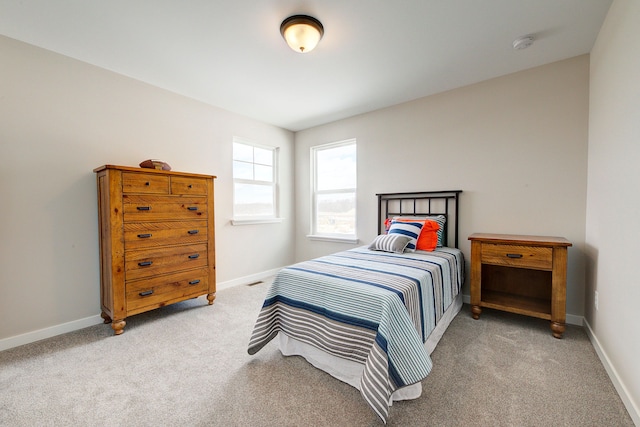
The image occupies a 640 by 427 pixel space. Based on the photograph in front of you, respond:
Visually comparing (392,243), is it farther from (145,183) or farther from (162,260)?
(145,183)

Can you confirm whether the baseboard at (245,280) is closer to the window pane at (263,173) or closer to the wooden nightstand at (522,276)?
the window pane at (263,173)

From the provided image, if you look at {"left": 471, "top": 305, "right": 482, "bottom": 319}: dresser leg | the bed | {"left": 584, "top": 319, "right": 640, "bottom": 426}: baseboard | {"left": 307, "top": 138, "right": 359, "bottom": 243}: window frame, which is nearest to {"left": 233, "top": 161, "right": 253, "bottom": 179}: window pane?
{"left": 307, "top": 138, "right": 359, "bottom": 243}: window frame

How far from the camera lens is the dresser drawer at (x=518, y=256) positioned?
2.13 meters

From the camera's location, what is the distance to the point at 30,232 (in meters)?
2.14

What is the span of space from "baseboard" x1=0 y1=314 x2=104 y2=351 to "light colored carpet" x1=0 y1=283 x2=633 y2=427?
0.25 ft

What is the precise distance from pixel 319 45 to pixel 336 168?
82.5 inches

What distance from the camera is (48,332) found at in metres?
2.20

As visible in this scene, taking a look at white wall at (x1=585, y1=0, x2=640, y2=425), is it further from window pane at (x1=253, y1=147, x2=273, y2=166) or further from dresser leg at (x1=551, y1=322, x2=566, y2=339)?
window pane at (x1=253, y1=147, x2=273, y2=166)

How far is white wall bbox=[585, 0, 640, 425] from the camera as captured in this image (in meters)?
1.35

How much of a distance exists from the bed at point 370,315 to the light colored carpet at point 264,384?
0.45 feet

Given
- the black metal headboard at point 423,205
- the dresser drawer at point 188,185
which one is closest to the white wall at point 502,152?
the black metal headboard at point 423,205

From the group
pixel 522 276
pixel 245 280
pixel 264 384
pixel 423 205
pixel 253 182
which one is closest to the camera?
pixel 264 384

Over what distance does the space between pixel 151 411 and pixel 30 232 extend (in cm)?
191

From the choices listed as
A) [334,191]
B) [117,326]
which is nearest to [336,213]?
[334,191]
